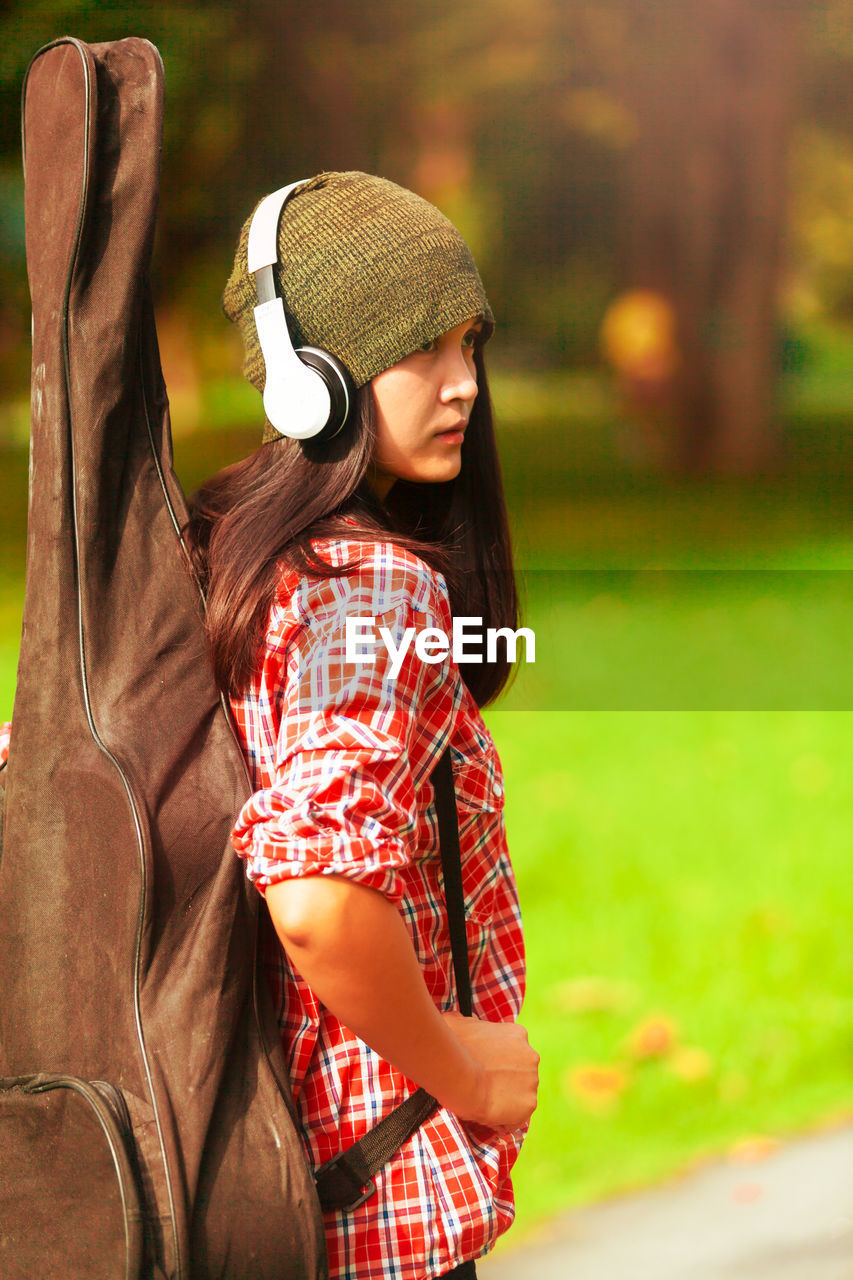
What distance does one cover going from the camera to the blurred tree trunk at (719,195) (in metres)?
12.2

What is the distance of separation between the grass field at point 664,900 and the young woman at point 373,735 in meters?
0.82

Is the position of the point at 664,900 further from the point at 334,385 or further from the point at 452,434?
the point at 334,385

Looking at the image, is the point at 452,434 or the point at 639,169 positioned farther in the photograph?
the point at 639,169

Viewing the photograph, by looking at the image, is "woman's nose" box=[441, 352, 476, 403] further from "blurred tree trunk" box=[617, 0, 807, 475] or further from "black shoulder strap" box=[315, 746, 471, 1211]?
"blurred tree trunk" box=[617, 0, 807, 475]

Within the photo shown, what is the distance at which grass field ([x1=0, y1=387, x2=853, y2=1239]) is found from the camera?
2.94 metres

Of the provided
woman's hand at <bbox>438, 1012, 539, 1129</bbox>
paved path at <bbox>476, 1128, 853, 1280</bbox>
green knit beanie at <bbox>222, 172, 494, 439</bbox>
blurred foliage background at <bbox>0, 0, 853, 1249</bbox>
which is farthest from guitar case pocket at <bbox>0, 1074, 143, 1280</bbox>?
paved path at <bbox>476, 1128, 853, 1280</bbox>

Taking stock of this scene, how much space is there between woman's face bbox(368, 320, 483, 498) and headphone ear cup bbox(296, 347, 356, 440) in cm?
4

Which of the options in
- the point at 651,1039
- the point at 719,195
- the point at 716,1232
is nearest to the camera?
the point at 716,1232

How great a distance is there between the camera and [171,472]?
116 cm

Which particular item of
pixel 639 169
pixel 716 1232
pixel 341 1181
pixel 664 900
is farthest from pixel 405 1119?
pixel 639 169

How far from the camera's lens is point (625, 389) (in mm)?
12602

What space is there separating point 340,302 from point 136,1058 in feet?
2.48

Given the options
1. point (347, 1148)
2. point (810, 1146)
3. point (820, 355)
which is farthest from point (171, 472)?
point (820, 355)

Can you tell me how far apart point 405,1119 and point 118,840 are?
374 mm
